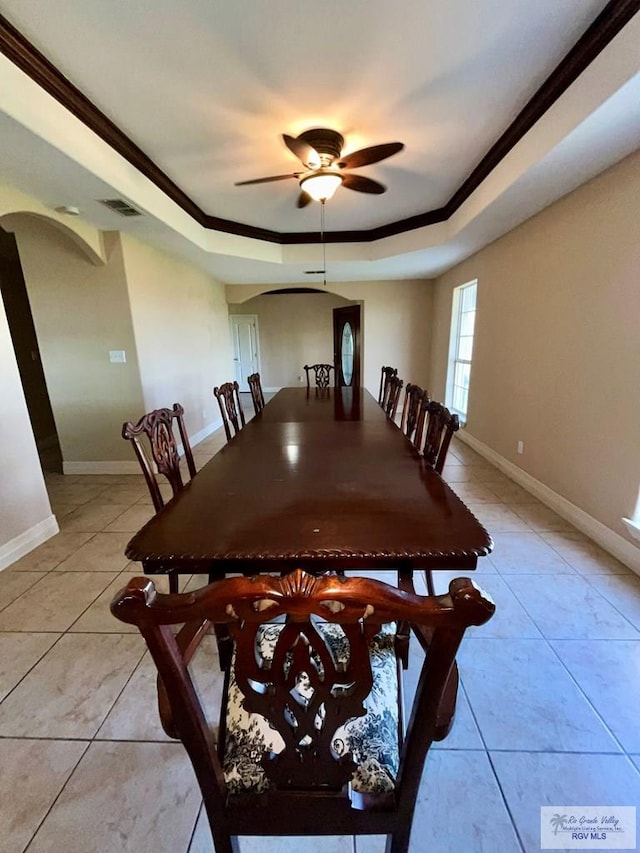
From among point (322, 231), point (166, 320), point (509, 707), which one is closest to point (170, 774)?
point (509, 707)

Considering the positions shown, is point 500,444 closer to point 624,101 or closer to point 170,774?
point 624,101

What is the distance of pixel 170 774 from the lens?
1.13m

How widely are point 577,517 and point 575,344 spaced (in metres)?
1.19

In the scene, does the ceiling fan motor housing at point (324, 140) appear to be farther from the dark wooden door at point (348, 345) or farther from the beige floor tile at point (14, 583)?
the dark wooden door at point (348, 345)

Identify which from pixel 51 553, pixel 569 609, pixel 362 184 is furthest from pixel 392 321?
pixel 51 553

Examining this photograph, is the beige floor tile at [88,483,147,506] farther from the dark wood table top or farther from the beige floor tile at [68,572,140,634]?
the dark wood table top

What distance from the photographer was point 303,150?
7.09 feet

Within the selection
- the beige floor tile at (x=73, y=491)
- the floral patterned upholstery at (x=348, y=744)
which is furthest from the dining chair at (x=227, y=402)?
the floral patterned upholstery at (x=348, y=744)

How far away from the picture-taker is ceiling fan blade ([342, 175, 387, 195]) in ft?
8.34

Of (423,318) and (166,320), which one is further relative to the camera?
(423,318)

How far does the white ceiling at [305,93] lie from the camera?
1.45m

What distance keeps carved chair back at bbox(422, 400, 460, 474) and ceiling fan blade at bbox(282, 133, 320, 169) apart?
1.66 m

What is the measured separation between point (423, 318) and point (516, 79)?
4.27m

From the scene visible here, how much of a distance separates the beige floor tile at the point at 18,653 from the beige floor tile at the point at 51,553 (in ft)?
1.88
